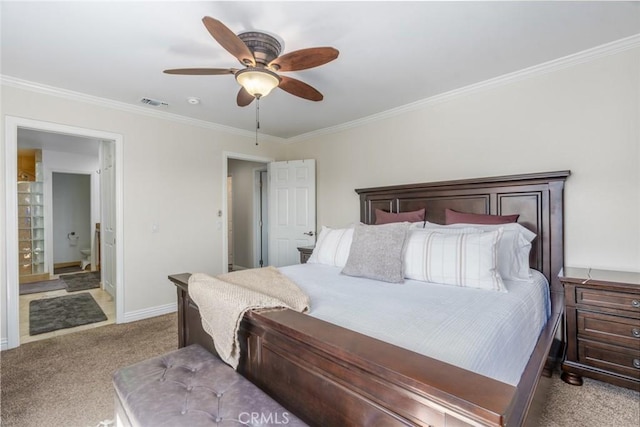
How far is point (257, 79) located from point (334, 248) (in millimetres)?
1505

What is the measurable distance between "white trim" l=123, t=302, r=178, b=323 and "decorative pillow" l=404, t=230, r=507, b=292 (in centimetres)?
297

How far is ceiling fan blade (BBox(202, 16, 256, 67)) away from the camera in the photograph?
57.3 inches

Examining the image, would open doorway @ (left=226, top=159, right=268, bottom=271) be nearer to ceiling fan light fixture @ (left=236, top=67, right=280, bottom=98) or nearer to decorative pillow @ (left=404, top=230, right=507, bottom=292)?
ceiling fan light fixture @ (left=236, top=67, right=280, bottom=98)

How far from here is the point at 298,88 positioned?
2.25 metres

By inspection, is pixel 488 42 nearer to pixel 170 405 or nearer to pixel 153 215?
pixel 170 405

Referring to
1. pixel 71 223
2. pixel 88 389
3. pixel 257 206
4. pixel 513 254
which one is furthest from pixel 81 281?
pixel 513 254

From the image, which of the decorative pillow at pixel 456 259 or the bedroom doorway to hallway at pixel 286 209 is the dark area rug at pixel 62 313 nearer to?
the bedroom doorway to hallway at pixel 286 209

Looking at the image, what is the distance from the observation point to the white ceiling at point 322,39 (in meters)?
1.80

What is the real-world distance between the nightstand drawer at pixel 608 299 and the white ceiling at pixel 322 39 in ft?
5.73

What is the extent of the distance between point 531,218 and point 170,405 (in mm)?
2794

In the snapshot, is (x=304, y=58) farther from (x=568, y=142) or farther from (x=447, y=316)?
(x=568, y=142)

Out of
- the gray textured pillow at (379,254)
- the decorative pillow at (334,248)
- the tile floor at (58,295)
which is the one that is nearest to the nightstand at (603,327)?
the gray textured pillow at (379,254)

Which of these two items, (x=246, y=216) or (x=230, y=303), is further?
(x=246, y=216)

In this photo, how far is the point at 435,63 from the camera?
8.02ft
